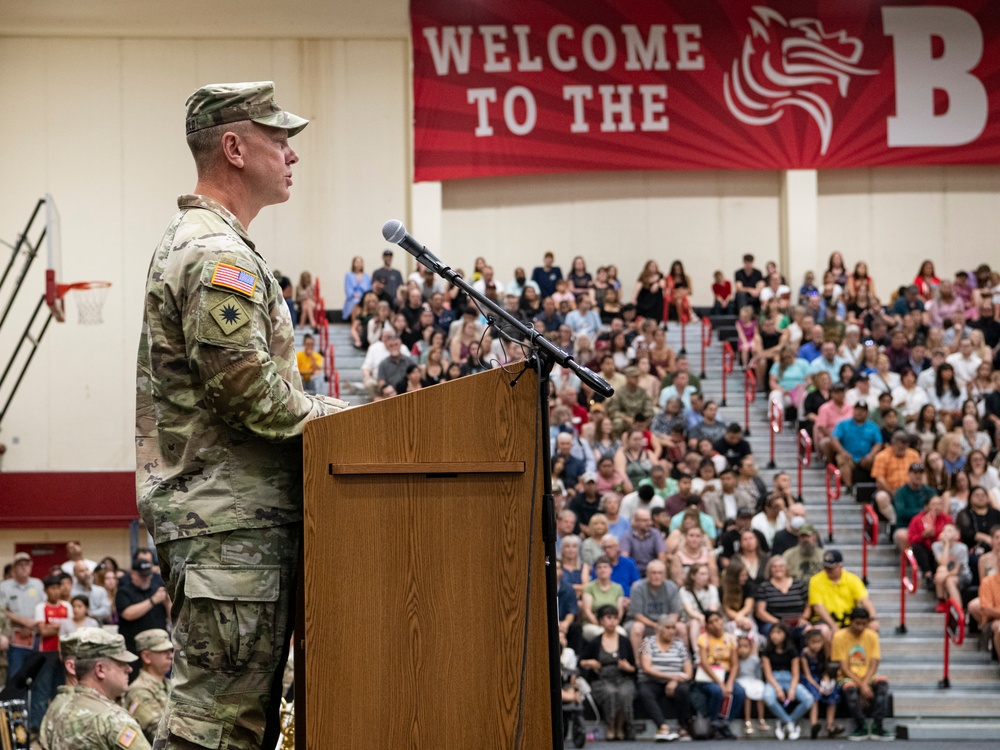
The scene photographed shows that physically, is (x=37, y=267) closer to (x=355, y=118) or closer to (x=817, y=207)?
(x=355, y=118)

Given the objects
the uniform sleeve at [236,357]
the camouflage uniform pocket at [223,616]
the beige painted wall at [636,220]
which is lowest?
the camouflage uniform pocket at [223,616]

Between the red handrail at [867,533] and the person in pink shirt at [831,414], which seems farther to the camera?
the person in pink shirt at [831,414]

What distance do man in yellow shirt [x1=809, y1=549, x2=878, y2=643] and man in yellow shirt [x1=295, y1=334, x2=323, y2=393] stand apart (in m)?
7.05

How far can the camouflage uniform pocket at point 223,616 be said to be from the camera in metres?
2.79

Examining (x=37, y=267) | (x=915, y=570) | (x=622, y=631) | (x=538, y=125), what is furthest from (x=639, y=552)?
(x=37, y=267)

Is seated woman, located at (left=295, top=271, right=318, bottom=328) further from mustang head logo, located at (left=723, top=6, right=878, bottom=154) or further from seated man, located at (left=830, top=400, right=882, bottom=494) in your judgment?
seated man, located at (left=830, top=400, right=882, bottom=494)

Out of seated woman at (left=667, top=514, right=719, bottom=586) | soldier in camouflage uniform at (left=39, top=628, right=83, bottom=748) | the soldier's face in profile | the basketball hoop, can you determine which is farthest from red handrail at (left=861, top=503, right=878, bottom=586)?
the basketball hoop

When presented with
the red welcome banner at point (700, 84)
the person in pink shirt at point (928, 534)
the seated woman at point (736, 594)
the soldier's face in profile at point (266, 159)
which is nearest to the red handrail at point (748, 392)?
A: the person in pink shirt at point (928, 534)

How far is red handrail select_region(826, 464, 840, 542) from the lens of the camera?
1405 cm

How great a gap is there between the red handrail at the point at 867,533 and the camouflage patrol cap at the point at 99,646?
29.8ft

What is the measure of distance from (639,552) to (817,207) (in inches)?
462

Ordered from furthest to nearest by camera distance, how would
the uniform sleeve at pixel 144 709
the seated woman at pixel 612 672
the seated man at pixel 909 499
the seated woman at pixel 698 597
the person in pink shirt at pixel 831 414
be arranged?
1. the person in pink shirt at pixel 831 414
2. the seated man at pixel 909 499
3. the seated woman at pixel 698 597
4. the seated woman at pixel 612 672
5. the uniform sleeve at pixel 144 709

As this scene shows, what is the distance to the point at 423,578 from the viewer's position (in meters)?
2.86

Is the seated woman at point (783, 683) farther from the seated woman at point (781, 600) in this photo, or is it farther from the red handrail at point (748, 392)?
the red handrail at point (748, 392)
